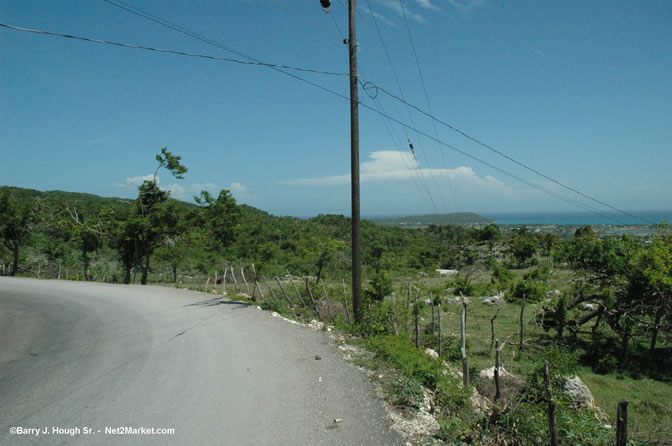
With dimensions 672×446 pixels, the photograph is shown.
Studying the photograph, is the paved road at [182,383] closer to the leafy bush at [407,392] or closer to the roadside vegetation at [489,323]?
the leafy bush at [407,392]

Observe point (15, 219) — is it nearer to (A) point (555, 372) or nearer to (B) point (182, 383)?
(B) point (182, 383)

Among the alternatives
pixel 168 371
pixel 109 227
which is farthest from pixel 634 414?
pixel 109 227

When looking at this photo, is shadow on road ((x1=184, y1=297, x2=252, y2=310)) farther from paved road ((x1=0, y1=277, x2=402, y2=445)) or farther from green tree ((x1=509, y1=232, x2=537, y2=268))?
green tree ((x1=509, y1=232, x2=537, y2=268))

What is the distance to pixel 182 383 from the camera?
6402 millimetres

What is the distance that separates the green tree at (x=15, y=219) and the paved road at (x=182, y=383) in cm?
2357

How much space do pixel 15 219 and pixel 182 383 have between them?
32.6 meters

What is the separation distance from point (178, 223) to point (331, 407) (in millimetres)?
19939

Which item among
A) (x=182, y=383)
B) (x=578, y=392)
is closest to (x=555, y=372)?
(x=578, y=392)

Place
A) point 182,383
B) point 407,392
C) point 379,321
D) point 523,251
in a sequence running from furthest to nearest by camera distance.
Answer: point 523,251 → point 379,321 → point 182,383 → point 407,392

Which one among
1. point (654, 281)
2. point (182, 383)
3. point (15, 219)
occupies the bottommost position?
point (182, 383)

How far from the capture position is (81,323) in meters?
10.7

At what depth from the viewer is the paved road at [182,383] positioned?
4891 mm

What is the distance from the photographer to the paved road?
4.89 m

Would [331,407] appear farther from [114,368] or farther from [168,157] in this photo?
[168,157]
